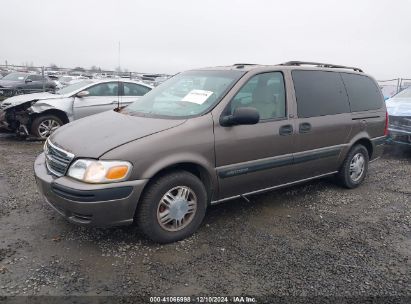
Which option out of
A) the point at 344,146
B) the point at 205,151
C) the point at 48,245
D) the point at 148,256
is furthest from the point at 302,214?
the point at 48,245

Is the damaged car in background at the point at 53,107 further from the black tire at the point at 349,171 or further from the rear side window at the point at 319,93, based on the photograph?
the black tire at the point at 349,171

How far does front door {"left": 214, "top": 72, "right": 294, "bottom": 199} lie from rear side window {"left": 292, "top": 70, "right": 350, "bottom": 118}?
0.28 metres

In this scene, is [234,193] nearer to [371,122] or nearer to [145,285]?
[145,285]

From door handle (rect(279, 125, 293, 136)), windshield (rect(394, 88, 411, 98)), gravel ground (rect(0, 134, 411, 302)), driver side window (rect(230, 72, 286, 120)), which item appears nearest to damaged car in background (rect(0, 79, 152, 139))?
gravel ground (rect(0, 134, 411, 302))

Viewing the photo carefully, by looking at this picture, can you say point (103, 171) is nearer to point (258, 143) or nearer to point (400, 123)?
point (258, 143)

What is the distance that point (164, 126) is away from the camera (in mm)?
3475

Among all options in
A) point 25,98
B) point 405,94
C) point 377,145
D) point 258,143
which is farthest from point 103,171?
point 405,94

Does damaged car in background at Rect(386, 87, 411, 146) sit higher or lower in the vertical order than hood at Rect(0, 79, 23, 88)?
lower

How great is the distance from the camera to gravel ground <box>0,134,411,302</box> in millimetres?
2850

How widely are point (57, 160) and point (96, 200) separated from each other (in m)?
0.67

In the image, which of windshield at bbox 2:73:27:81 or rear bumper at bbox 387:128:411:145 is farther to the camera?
windshield at bbox 2:73:27:81

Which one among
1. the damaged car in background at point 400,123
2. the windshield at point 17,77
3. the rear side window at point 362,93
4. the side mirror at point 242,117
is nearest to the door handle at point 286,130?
the side mirror at point 242,117

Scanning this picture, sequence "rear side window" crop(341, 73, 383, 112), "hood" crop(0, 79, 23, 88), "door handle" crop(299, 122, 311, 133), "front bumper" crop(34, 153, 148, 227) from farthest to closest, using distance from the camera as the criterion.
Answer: "hood" crop(0, 79, 23, 88) < "rear side window" crop(341, 73, 383, 112) < "door handle" crop(299, 122, 311, 133) < "front bumper" crop(34, 153, 148, 227)

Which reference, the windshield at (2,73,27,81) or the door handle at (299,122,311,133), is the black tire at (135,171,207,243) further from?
the windshield at (2,73,27,81)
